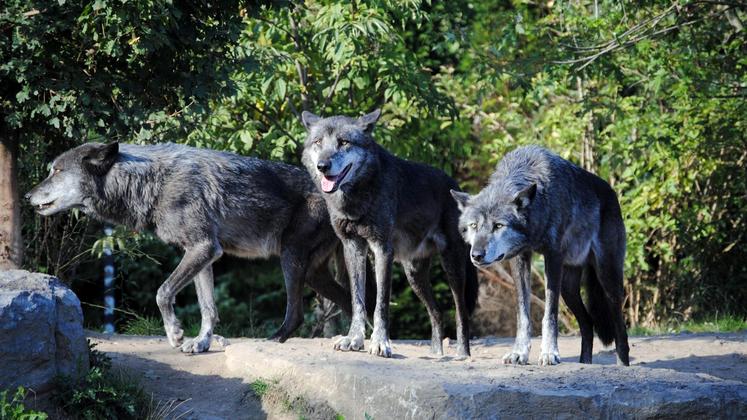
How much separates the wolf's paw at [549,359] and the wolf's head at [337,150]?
2115mm

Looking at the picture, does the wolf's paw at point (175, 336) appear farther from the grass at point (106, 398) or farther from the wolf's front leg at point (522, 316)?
the wolf's front leg at point (522, 316)

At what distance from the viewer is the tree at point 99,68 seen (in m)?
7.20

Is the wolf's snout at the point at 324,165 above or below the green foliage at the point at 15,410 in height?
above

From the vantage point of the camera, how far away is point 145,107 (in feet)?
26.9

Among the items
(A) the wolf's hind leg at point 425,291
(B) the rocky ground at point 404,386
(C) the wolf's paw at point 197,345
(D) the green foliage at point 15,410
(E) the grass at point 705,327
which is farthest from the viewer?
(E) the grass at point 705,327

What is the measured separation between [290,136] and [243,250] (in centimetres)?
187

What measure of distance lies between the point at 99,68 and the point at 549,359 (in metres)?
4.34

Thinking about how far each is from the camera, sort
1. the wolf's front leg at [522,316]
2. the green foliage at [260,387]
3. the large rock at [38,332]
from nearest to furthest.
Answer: the large rock at [38,332] → the green foliage at [260,387] → the wolf's front leg at [522,316]

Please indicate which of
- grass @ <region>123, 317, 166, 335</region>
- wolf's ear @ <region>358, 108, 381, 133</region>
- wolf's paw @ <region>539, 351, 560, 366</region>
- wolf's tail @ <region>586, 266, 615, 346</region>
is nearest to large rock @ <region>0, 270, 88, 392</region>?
wolf's ear @ <region>358, 108, 381, 133</region>

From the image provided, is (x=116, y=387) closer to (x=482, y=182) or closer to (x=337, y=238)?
(x=337, y=238)

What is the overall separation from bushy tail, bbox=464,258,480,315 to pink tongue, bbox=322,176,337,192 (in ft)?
5.43

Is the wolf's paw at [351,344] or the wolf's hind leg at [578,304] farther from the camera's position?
the wolf's hind leg at [578,304]

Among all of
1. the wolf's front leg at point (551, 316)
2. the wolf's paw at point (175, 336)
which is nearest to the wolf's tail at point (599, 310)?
the wolf's front leg at point (551, 316)

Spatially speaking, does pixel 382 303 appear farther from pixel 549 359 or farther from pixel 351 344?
pixel 549 359
